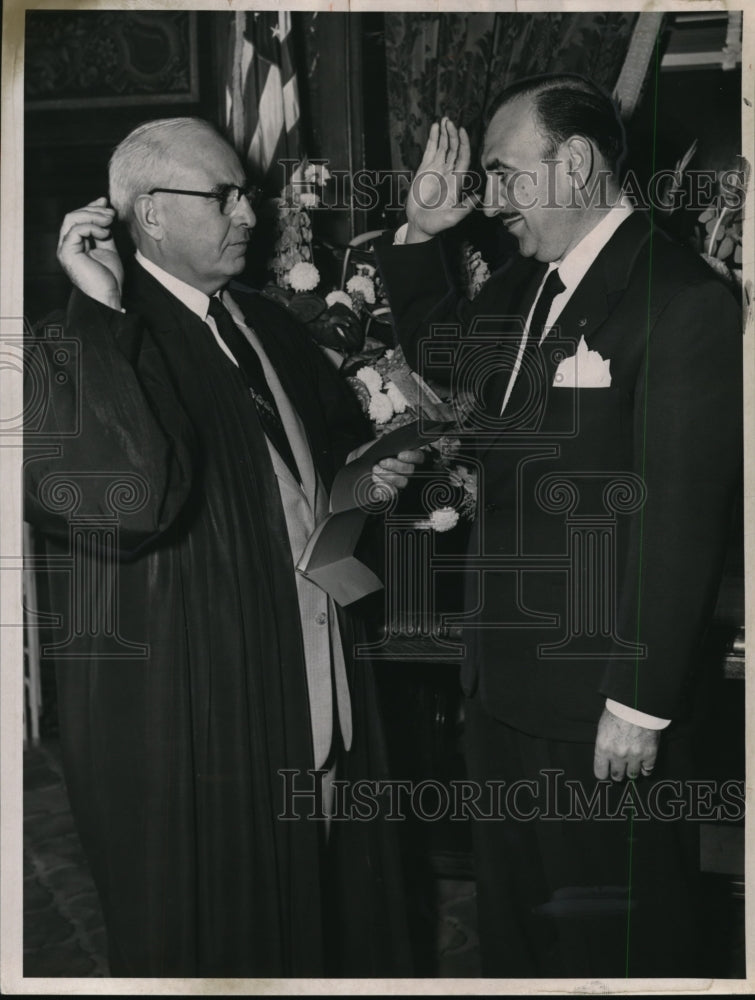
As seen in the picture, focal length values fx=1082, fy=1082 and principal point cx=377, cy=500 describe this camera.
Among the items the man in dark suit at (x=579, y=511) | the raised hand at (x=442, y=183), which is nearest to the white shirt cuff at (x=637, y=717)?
the man in dark suit at (x=579, y=511)

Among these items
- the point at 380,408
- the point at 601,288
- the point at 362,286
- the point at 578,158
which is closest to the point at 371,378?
the point at 380,408

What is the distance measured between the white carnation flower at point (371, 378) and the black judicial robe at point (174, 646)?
330mm

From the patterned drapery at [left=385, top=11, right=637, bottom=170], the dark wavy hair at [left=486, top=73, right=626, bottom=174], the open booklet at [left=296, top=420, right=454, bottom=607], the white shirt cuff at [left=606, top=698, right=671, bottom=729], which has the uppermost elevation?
the patterned drapery at [left=385, top=11, right=637, bottom=170]

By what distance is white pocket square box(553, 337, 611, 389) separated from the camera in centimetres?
268

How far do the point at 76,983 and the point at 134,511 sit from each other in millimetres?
1257

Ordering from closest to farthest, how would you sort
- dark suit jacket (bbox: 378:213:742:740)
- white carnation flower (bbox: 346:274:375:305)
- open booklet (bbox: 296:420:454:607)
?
1. dark suit jacket (bbox: 378:213:742:740)
2. open booklet (bbox: 296:420:454:607)
3. white carnation flower (bbox: 346:274:375:305)

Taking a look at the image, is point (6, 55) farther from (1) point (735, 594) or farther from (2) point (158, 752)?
(1) point (735, 594)

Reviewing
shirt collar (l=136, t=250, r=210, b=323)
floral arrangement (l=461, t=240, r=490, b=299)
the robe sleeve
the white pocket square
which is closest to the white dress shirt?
the white pocket square

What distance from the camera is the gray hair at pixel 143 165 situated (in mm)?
2744

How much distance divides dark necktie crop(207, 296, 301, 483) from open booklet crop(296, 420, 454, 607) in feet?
0.45

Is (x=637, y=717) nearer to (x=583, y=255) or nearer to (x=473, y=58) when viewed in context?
(x=583, y=255)

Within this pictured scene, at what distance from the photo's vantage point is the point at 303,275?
2.86 metres

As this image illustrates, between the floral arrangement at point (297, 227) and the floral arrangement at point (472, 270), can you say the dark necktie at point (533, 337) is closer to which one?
the floral arrangement at point (472, 270)

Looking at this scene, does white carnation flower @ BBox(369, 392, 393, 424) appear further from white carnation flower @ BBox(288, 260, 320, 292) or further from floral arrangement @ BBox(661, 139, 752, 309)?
floral arrangement @ BBox(661, 139, 752, 309)
